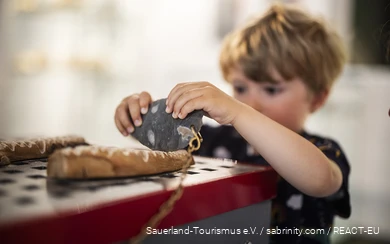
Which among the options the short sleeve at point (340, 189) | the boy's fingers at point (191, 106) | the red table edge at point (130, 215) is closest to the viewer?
the red table edge at point (130, 215)

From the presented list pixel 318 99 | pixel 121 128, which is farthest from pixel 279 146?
pixel 318 99

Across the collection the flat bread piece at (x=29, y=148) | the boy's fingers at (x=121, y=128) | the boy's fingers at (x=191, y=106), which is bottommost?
the flat bread piece at (x=29, y=148)

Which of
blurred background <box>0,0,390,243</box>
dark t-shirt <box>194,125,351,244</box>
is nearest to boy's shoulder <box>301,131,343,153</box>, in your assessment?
dark t-shirt <box>194,125,351,244</box>

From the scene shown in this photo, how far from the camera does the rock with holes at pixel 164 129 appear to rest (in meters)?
0.52

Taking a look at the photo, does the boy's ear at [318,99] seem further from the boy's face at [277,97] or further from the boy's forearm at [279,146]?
the boy's forearm at [279,146]

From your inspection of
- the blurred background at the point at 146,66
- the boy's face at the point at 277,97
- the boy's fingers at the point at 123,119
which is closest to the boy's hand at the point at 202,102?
the boy's fingers at the point at 123,119

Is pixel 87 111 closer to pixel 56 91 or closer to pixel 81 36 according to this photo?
pixel 56 91

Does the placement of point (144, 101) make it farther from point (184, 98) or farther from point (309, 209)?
point (309, 209)

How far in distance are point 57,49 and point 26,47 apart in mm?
218

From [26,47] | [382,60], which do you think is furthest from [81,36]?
[382,60]

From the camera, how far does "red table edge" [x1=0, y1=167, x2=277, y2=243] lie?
0.30 meters

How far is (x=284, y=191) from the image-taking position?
34.1 inches

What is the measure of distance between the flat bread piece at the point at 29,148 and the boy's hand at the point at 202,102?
0.60ft

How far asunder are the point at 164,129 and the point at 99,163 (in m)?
0.15
